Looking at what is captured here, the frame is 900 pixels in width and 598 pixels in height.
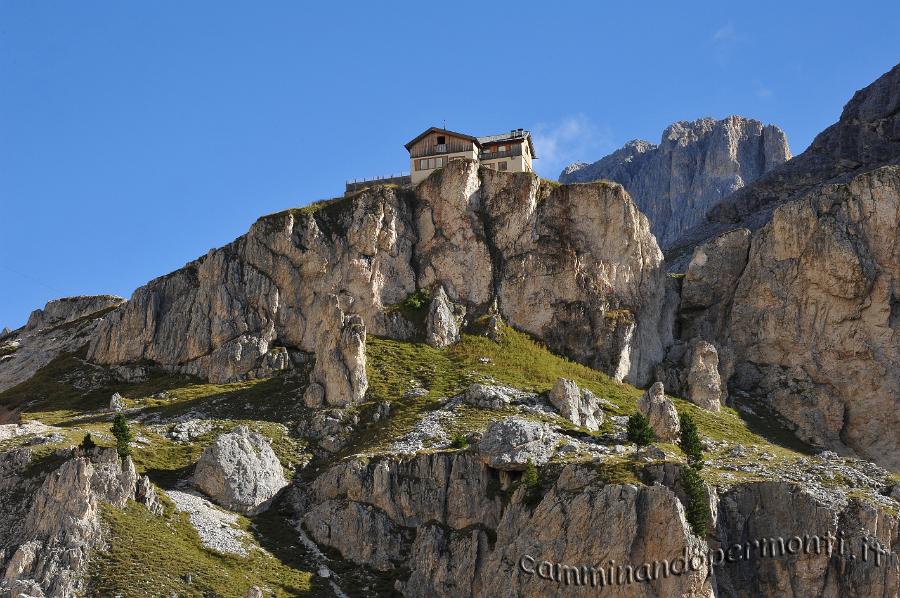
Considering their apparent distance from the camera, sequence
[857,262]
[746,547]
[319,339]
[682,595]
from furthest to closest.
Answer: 1. [857,262]
2. [319,339]
3. [746,547]
4. [682,595]

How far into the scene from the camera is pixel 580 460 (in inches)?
3452

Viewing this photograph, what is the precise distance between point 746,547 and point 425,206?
62.0 m

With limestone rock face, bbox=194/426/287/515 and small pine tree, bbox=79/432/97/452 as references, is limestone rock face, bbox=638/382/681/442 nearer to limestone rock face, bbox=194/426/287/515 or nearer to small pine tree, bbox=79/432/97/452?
limestone rock face, bbox=194/426/287/515

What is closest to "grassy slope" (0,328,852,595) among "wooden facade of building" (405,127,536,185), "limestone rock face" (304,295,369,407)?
"limestone rock face" (304,295,369,407)

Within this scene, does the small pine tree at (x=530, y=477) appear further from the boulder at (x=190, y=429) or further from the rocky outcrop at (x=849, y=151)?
the rocky outcrop at (x=849, y=151)

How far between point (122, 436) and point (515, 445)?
34535 millimetres

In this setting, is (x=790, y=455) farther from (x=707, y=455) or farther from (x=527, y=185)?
(x=527, y=185)

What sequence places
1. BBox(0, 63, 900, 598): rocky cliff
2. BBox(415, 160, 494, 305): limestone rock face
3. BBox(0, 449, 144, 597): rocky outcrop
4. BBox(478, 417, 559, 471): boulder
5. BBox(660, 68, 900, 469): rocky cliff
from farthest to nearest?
1. BBox(415, 160, 494, 305): limestone rock face
2. BBox(660, 68, 900, 469): rocky cliff
3. BBox(478, 417, 559, 471): boulder
4. BBox(0, 63, 900, 598): rocky cliff
5. BBox(0, 449, 144, 597): rocky outcrop

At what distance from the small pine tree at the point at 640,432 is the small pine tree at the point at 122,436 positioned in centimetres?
4447

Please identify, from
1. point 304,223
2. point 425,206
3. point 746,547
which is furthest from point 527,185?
point 746,547

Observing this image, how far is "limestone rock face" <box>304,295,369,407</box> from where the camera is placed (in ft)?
356

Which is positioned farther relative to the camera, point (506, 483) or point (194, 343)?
point (194, 343)

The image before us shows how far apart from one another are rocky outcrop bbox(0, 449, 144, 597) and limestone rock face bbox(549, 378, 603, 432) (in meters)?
40.2

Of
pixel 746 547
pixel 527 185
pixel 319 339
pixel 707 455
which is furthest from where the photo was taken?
pixel 527 185
